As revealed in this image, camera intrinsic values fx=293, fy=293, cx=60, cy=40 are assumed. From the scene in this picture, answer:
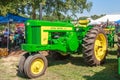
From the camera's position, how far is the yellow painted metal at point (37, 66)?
8.43 meters

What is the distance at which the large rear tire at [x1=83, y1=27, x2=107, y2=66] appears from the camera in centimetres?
956

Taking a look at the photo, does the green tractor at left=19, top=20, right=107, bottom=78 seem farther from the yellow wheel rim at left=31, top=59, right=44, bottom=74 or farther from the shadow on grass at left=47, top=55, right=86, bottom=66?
the shadow on grass at left=47, top=55, right=86, bottom=66

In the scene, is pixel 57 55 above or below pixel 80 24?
below

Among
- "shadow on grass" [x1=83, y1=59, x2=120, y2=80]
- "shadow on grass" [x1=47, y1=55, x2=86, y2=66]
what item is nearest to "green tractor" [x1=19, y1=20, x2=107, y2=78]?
"shadow on grass" [x1=47, y1=55, x2=86, y2=66]

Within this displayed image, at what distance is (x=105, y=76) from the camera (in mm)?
8320

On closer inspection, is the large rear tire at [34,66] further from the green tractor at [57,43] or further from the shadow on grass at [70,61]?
the shadow on grass at [70,61]

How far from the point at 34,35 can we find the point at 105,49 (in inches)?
118

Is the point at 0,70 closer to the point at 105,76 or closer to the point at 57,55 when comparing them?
the point at 57,55

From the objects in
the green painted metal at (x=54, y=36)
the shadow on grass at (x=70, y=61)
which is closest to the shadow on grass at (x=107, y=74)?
the shadow on grass at (x=70, y=61)

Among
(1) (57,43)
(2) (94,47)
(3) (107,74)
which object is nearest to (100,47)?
(2) (94,47)

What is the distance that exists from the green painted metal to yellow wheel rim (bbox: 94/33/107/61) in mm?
551

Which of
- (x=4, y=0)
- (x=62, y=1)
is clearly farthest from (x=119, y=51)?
(x=62, y=1)

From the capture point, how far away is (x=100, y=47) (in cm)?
1041

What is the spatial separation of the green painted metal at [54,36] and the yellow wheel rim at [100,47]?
1.81 ft
